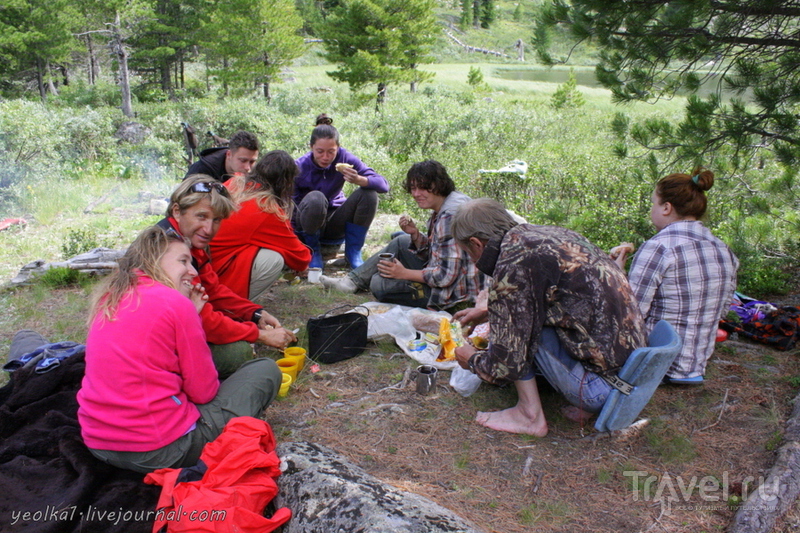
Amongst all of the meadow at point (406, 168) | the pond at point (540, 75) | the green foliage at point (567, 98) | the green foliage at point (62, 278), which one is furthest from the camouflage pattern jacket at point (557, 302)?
the pond at point (540, 75)

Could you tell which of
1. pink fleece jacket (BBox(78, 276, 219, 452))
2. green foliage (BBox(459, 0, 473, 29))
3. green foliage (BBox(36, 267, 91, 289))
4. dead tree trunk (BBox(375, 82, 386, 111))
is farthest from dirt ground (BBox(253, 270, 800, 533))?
green foliage (BBox(459, 0, 473, 29))

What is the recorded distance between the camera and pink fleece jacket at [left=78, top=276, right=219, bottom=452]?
2180 mm

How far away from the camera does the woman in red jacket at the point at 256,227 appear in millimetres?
3939

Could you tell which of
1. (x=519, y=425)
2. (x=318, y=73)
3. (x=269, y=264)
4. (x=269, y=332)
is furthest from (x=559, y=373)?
(x=318, y=73)

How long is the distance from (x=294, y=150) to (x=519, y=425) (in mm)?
9989

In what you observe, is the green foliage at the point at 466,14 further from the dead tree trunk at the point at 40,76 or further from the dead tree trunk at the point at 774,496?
the dead tree trunk at the point at 774,496

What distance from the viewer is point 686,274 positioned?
119 inches

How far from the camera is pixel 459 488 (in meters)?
2.45

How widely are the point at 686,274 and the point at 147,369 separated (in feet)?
9.30

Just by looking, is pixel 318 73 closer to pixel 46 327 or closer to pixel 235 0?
pixel 235 0

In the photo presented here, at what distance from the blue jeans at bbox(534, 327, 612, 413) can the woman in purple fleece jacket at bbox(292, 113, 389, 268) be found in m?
2.97

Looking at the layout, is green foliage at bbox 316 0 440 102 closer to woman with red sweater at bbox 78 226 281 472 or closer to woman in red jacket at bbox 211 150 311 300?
woman in red jacket at bbox 211 150 311 300

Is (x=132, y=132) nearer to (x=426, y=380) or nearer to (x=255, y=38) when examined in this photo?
(x=255, y=38)

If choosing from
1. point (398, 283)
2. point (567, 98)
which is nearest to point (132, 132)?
point (398, 283)
